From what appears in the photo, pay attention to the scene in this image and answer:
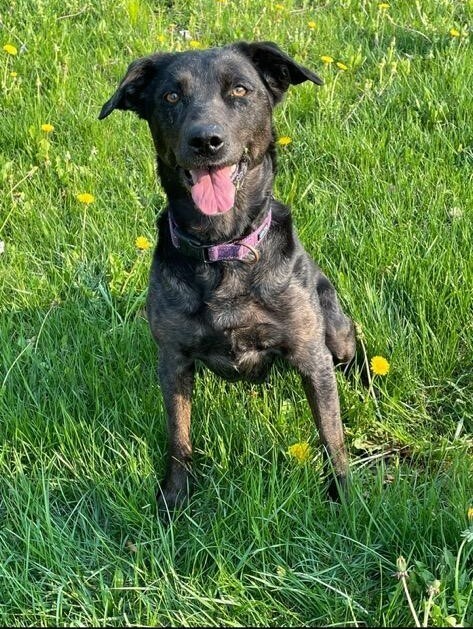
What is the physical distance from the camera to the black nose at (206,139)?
2324 mm

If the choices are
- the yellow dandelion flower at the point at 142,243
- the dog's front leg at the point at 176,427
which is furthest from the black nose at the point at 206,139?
the yellow dandelion flower at the point at 142,243

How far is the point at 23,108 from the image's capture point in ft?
14.7

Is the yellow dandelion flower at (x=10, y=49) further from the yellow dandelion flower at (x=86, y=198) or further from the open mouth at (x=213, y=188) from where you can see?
the open mouth at (x=213, y=188)

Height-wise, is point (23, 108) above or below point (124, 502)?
above

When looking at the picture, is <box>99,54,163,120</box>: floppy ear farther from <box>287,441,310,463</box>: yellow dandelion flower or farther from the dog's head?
<box>287,441,310,463</box>: yellow dandelion flower

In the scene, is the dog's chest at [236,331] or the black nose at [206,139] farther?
the dog's chest at [236,331]

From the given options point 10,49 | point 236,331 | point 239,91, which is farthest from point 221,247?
point 10,49

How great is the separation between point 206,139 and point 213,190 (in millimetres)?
214

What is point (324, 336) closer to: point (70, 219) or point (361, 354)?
point (361, 354)

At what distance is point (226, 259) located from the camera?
2.59m

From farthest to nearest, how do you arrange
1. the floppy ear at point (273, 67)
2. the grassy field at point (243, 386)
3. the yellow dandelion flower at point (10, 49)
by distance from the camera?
1. the yellow dandelion flower at point (10, 49)
2. the floppy ear at point (273, 67)
3. the grassy field at point (243, 386)

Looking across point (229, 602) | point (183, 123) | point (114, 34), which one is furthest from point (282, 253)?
point (114, 34)

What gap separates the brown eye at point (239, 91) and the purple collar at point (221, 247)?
0.50 meters

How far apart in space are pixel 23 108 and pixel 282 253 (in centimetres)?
266
